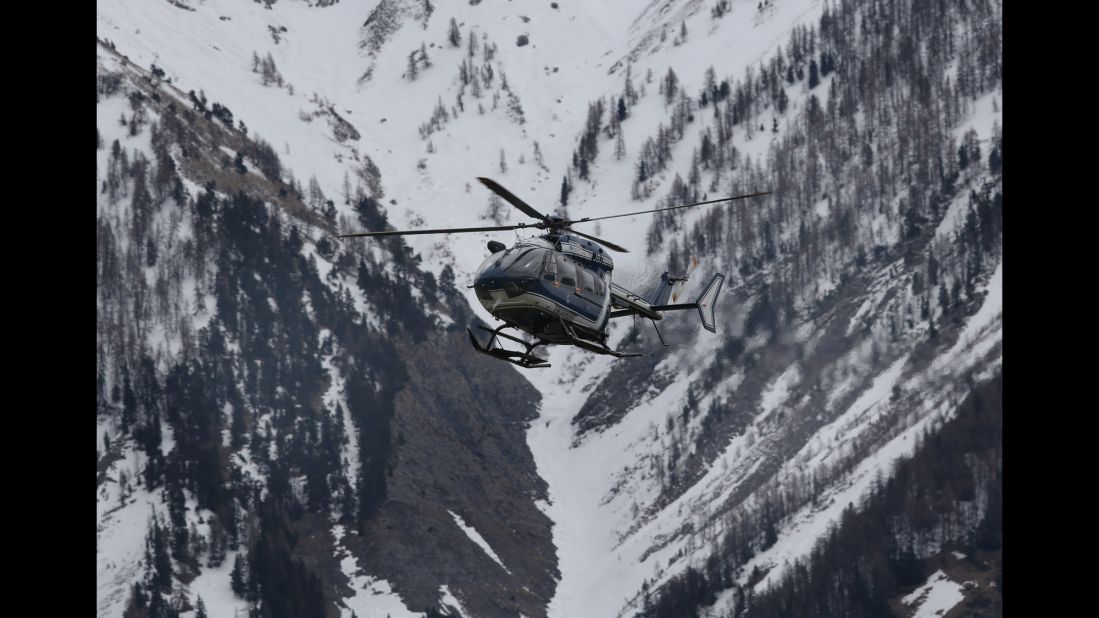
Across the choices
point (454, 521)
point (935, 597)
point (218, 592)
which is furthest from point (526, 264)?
point (454, 521)

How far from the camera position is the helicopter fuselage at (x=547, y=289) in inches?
1620

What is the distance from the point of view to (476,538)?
589ft

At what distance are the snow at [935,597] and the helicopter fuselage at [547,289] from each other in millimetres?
118808

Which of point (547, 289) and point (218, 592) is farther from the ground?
point (218, 592)

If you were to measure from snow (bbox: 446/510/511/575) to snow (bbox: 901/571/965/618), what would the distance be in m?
45.4

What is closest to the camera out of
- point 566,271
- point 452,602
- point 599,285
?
point 566,271

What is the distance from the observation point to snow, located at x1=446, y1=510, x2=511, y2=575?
582 ft

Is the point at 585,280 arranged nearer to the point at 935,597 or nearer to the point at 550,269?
the point at 550,269

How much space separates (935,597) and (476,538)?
171 feet

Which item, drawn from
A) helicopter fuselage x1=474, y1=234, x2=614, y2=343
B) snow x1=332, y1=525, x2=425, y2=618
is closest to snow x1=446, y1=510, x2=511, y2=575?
snow x1=332, y1=525, x2=425, y2=618

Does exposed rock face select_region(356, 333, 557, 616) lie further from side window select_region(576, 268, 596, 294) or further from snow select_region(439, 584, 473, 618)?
side window select_region(576, 268, 596, 294)
